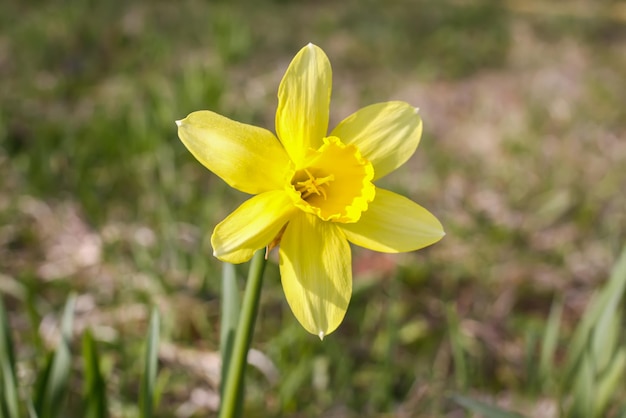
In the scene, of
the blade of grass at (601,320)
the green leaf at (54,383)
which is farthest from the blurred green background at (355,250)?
the green leaf at (54,383)

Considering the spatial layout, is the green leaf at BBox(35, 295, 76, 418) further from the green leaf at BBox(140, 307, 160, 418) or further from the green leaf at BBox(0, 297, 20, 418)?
the green leaf at BBox(140, 307, 160, 418)

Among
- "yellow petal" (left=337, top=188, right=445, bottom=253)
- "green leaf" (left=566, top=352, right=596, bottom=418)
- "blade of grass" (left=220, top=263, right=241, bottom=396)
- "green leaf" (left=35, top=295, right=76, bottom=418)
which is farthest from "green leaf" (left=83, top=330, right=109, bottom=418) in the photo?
"green leaf" (left=566, top=352, right=596, bottom=418)

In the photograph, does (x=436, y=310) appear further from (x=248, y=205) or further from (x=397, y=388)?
(x=248, y=205)

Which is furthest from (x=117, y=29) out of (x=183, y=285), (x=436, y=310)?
(x=436, y=310)

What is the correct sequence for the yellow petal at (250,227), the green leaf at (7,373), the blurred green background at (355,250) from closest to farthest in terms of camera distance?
the yellow petal at (250,227), the green leaf at (7,373), the blurred green background at (355,250)

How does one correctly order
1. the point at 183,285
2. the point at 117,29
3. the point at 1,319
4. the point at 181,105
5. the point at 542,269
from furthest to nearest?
1. the point at 117,29
2. the point at 181,105
3. the point at 542,269
4. the point at 183,285
5. the point at 1,319

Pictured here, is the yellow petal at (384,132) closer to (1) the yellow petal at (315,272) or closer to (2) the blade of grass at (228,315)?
(1) the yellow petal at (315,272)
